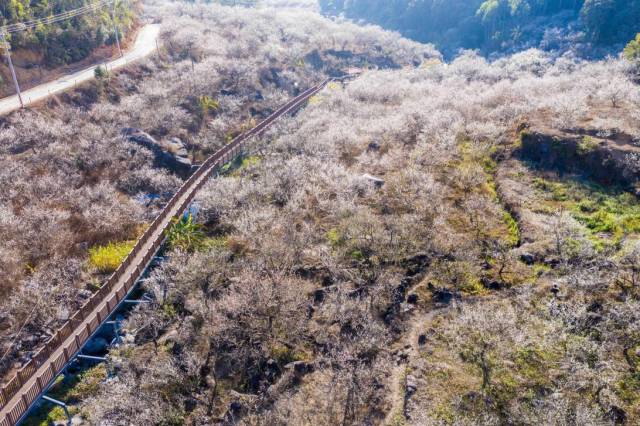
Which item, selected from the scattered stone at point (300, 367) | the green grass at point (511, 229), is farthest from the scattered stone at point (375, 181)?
the scattered stone at point (300, 367)

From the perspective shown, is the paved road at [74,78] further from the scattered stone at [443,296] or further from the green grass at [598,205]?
the green grass at [598,205]

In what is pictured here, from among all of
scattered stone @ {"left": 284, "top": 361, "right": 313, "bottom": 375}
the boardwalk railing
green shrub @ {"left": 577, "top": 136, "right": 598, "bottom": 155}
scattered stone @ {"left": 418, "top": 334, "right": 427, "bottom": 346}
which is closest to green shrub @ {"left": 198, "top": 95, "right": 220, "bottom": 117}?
the boardwalk railing

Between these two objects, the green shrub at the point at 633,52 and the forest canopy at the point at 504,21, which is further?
the forest canopy at the point at 504,21

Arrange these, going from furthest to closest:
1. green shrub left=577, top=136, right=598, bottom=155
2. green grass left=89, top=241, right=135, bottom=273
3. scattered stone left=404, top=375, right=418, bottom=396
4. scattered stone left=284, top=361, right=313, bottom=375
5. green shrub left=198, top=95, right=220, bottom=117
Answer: green shrub left=198, top=95, right=220, bottom=117
green shrub left=577, top=136, right=598, bottom=155
green grass left=89, top=241, right=135, bottom=273
scattered stone left=284, top=361, right=313, bottom=375
scattered stone left=404, top=375, right=418, bottom=396

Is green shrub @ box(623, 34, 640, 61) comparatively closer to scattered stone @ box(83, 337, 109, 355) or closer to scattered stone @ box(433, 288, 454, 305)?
scattered stone @ box(433, 288, 454, 305)

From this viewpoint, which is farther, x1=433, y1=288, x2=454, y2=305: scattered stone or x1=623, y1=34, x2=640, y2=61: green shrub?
x1=623, y1=34, x2=640, y2=61: green shrub

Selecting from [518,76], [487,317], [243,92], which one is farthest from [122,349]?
[518,76]

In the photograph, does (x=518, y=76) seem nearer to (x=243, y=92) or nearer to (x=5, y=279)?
(x=243, y=92)
